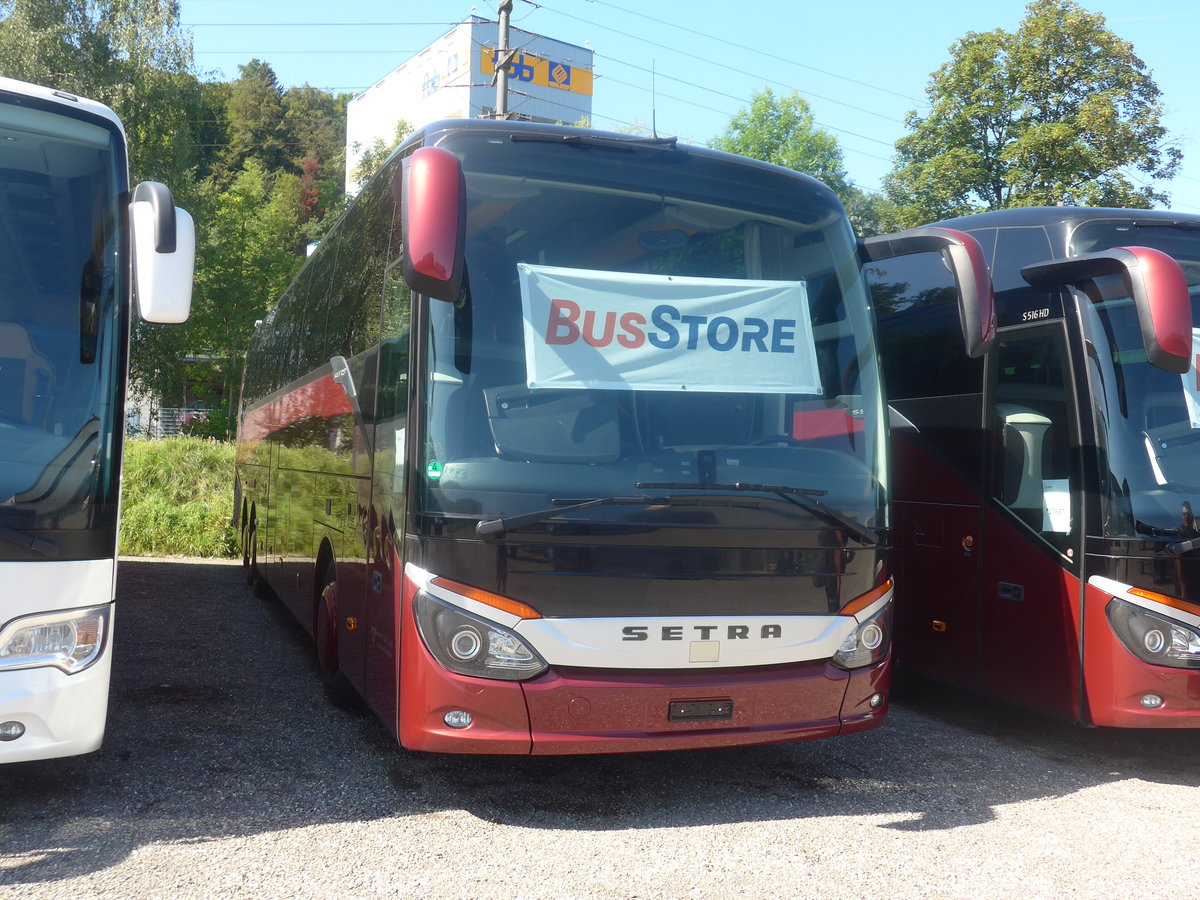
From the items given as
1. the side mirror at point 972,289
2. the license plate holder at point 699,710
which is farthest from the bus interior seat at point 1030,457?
the license plate holder at point 699,710

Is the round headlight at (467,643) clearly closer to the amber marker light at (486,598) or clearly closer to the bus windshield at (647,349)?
the amber marker light at (486,598)

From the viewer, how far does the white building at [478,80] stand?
6512 centimetres

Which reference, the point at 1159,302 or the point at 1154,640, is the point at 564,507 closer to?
the point at 1159,302

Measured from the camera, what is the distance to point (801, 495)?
4.87 metres

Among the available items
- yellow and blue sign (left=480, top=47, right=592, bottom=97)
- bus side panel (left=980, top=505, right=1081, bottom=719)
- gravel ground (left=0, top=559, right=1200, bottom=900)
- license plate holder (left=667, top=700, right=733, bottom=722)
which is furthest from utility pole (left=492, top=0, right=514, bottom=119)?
yellow and blue sign (left=480, top=47, right=592, bottom=97)

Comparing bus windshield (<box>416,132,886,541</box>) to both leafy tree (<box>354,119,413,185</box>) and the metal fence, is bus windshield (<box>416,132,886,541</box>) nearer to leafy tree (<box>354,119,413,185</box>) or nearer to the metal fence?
the metal fence

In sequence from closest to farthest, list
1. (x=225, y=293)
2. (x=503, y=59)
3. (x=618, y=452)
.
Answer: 1. (x=618, y=452)
2. (x=503, y=59)
3. (x=225, y=293)

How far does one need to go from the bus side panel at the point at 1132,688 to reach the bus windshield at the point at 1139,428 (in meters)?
0.48

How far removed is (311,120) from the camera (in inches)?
3529

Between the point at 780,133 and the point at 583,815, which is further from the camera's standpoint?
the point at 780,133

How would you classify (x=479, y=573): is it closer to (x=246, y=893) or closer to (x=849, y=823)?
(x=246, y=893)

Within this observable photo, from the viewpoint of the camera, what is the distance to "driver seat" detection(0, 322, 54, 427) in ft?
13.7

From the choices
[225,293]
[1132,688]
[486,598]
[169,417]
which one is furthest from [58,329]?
[169,417]

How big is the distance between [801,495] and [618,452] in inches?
33.3
